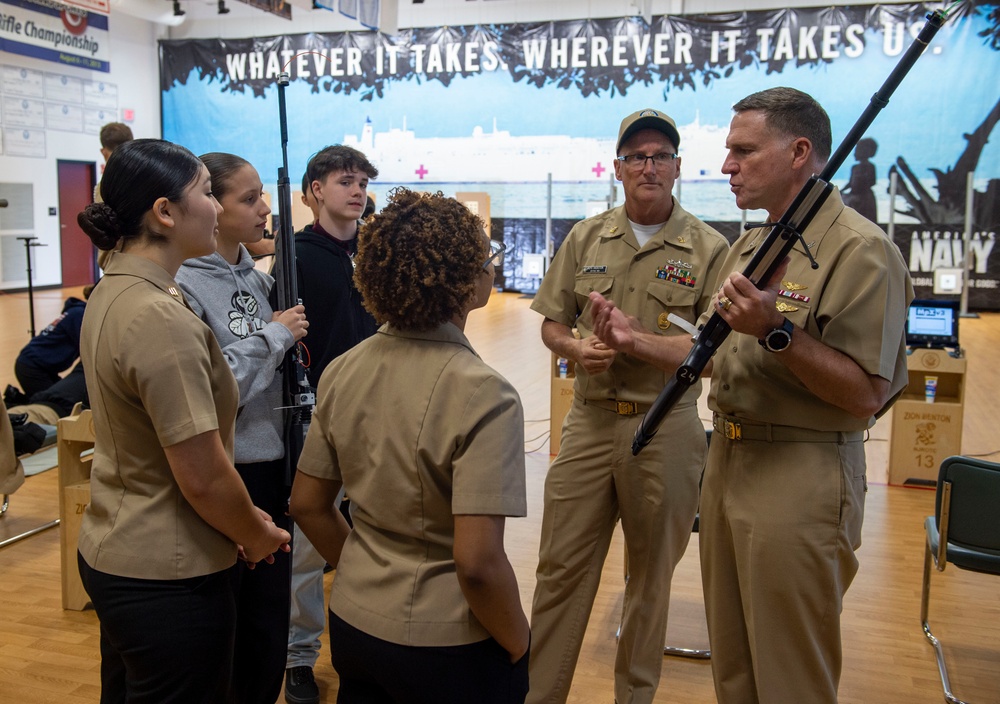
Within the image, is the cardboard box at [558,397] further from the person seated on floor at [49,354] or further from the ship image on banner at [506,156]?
the ship image on banner at [506,156]

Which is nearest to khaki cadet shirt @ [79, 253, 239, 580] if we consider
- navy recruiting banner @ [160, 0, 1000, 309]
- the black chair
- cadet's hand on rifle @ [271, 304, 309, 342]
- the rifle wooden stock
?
cadet's hand on rifle @ [271, 304, 309, 342]

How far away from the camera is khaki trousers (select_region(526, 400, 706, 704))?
255 cm

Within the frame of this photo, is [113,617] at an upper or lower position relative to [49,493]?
upper

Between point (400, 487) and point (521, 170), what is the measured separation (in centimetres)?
1302

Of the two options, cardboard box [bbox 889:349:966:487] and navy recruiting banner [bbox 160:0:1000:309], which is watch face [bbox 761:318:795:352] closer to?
cardboard box [bbox 889:349:966:487]

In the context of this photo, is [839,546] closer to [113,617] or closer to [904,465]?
[113,617]

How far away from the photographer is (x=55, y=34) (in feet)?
45.5

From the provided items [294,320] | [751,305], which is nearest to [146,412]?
[294,320]

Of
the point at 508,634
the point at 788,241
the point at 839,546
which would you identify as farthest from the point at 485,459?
the point at 839,546

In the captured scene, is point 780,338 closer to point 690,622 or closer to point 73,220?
point 690,622

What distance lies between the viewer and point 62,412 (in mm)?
4961

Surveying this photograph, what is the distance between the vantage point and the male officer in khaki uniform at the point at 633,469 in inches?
101

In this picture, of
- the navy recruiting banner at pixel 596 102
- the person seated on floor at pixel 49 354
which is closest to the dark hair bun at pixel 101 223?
the person seated on floor at pixel 49 354

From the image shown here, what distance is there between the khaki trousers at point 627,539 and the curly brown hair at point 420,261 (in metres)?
1.20
